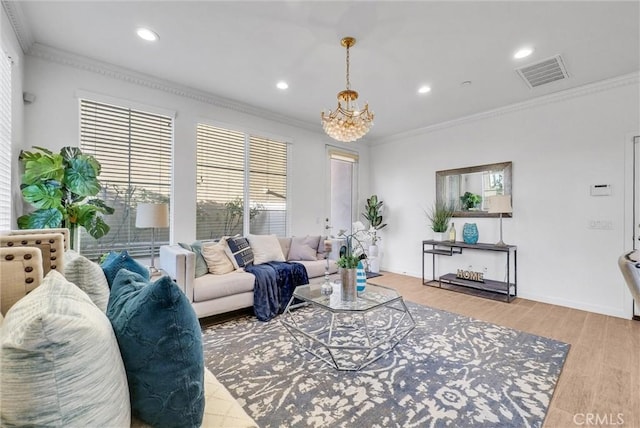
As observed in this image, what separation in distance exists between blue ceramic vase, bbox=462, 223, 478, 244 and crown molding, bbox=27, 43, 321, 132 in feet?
11.7

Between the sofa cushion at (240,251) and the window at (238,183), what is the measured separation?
0.67m

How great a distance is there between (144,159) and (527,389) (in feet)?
14.6

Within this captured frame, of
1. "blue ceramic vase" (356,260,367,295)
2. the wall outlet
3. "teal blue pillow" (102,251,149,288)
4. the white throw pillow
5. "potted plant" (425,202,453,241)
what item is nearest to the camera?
"teal blue pillow" (102,251,149,288)

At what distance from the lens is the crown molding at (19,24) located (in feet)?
7.42

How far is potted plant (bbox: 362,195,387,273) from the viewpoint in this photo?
583 cm

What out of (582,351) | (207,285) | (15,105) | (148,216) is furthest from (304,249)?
(15,105)

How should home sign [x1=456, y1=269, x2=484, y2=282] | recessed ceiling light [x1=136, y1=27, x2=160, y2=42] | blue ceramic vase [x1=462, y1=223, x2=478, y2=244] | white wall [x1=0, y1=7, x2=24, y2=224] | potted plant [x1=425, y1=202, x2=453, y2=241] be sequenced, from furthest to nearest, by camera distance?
potted plant [x1=425, y1=202, x2=453, y2=241] → blue ceramic vase [x1=462, y1=223, x2=478, y2=244] → home sign [x1=456, y1=269, x2=484, y2=282] → recessed ceiling light [x1=136, y1=27, x2=160, y2=42] → white wall [x1=0, y1=7, x2=24, y2=224]

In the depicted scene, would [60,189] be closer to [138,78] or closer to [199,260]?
[199,260]

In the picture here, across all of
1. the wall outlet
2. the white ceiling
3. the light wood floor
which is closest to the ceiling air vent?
the white ceiling

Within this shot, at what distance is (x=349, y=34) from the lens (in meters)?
2.62

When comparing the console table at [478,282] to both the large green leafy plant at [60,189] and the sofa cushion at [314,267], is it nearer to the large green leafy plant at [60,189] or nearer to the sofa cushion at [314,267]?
the sofa cushion at [314,267]

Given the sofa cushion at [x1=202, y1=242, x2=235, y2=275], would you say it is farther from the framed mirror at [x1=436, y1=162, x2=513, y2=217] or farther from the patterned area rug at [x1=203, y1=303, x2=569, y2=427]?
the framed mirror at [x1=436, y1=162, x2=513, y2=217]

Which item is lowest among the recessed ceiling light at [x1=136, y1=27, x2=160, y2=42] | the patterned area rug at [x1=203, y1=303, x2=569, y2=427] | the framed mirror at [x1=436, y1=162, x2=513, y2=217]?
the patterned area rug at [x1=203, y1=303, x2=569, y2=427]

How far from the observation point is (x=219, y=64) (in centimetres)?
320
